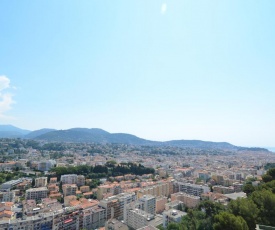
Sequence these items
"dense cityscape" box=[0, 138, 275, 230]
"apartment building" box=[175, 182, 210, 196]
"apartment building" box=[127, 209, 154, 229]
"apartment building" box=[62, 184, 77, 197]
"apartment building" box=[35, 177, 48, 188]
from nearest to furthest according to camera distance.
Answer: "dense cityscape" box=[0, 138, 275, 230], "apartment building" box=[127, 209, 154, 229], "apartment building" box=[62, 184, 77, 197], "apartment building" box=[175, 182, 210, 196], "apartment building" box=[35, 177, 48, 188]

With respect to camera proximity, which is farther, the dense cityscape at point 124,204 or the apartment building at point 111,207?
the apartment building at point 111,207

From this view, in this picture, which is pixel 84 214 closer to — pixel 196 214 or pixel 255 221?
pixel 196 214

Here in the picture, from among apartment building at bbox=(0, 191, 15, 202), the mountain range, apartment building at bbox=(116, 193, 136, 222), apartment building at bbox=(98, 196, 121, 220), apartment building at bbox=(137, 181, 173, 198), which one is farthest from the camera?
the mountain range

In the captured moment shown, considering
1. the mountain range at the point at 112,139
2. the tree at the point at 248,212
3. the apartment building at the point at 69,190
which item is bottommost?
the apartment building at the point at 69,190

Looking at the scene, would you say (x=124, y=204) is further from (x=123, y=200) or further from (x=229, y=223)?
(x=229, y=223)

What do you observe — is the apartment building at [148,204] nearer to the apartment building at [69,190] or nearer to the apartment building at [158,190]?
the apartment building at [158,190]

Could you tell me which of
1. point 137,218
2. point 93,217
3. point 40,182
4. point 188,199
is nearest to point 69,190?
point 40,182

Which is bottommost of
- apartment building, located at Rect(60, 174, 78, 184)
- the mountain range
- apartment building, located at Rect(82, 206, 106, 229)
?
apartment building, located at Rect(82, 206, 106, 229)

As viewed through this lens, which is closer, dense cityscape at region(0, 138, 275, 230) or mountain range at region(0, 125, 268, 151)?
dense cityscape at region(0, 138, 275, 230)

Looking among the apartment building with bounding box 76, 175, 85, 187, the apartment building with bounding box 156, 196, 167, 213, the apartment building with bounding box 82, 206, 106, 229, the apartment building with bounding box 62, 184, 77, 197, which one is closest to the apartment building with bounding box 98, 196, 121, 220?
the apartment building with bounding box 82, 206, 106, 229

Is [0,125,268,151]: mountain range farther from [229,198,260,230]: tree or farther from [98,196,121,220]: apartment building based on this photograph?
[229,198,260,230]: tree

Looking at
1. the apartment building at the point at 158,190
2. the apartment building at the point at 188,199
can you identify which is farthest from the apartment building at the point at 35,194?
the apartment building at the point at 188,199

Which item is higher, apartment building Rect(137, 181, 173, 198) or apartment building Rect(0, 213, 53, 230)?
apartment building Rect(137, 181, 173, 198)
